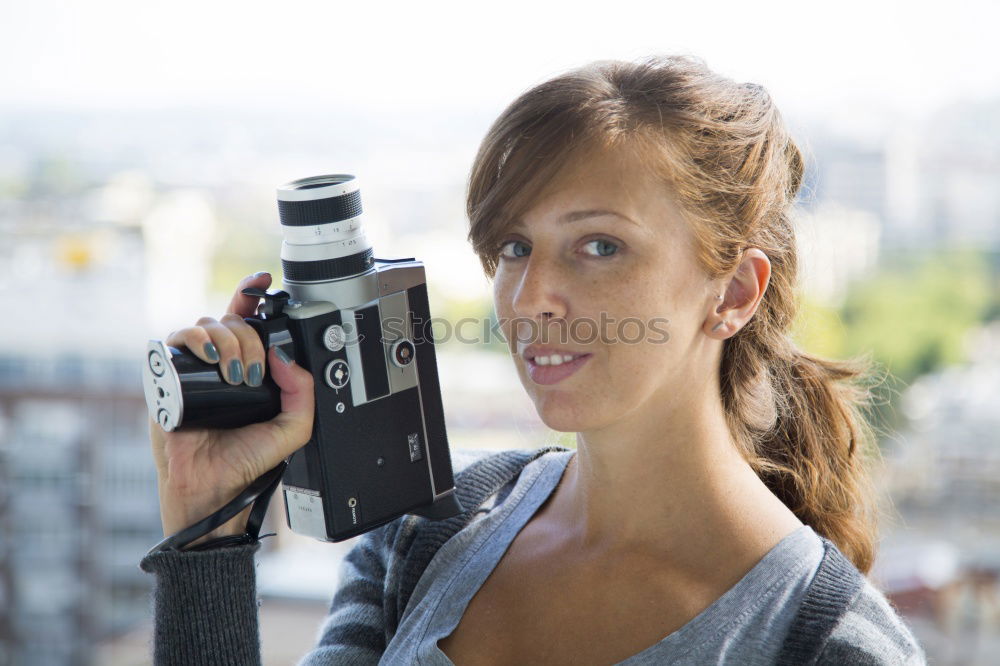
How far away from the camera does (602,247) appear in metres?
0.90

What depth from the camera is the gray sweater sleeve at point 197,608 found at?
92cm

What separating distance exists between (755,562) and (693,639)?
10cm

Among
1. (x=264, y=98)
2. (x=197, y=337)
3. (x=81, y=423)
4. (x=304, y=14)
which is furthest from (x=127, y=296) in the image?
(x=197, y=337)

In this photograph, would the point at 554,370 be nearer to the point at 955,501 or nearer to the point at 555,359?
the point at 555,359

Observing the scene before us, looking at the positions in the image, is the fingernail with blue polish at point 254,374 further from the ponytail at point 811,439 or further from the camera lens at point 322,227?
the ponytail at point 811,439

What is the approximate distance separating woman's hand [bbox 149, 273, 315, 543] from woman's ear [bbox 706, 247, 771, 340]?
0.43 meters

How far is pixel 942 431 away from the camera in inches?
111

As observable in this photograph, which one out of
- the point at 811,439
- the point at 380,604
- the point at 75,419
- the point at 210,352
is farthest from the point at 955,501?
the point at 75,419

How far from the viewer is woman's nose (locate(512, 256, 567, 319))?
91cm

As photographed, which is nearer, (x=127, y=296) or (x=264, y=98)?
(x=264, y=98)

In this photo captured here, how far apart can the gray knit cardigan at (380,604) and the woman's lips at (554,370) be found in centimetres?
22

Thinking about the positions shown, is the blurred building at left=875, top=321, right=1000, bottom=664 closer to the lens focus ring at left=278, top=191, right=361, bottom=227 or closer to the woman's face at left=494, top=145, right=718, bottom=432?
the woman's face at left=494, top=145, right=718, bottom=432

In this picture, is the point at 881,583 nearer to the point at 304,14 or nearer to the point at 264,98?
the point at 304,14

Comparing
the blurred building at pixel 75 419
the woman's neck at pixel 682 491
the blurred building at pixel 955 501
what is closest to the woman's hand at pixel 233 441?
the woman's neck at pixel 682 491
